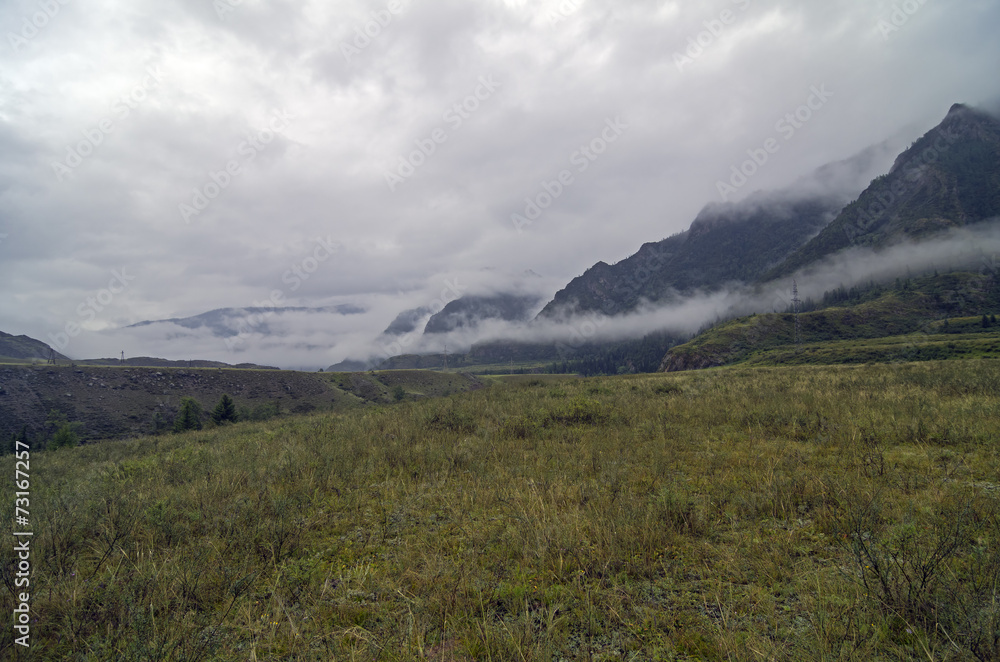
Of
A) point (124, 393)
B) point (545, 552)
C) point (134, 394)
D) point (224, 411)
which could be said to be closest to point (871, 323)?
point (545, 552)

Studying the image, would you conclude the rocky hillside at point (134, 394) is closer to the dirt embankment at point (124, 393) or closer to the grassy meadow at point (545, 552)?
the dirt embankment at point (124, 393)

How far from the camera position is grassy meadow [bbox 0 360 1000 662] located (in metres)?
3.15

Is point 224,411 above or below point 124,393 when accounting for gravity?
below

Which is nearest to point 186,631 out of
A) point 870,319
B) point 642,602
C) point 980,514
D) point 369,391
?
point 642,602

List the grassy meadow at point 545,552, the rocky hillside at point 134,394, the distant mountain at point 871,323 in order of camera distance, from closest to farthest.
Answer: the grassy meadow at point 545,552 → the rocky hillside at point 134,394 → the distant mountain at point 871,323

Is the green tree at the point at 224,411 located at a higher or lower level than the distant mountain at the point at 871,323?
lower

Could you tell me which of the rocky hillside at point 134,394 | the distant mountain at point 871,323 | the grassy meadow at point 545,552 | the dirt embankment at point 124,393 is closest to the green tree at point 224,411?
the rocky hillside at point 134,394

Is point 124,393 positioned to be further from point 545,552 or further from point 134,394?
point 545,552

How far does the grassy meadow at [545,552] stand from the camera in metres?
3.15

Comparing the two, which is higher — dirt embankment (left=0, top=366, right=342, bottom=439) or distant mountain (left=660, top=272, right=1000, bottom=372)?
distant mountain (left=660, top=272, right=1000, bottom=372)

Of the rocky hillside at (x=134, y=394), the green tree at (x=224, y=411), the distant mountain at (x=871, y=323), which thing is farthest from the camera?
the distant mountain at (x=871, y=323)

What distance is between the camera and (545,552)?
14.3 feet

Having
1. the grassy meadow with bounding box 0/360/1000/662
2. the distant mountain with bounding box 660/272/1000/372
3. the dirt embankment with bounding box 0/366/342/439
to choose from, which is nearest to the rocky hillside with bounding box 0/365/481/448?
the dirt embankment with bounding box 0/366/342/439

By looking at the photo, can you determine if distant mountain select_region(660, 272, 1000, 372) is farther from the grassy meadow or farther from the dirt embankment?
the dirt embankment
